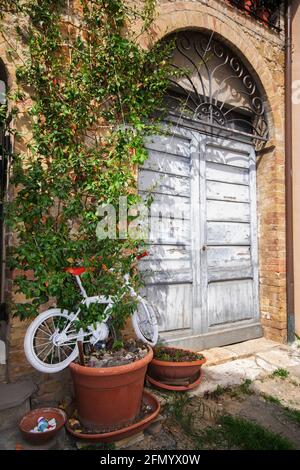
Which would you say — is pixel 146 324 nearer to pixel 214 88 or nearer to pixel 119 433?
pixel 119 433

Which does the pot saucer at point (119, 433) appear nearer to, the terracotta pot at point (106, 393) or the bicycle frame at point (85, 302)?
the terracotta pot at point (106, 393)

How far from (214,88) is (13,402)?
4.30m

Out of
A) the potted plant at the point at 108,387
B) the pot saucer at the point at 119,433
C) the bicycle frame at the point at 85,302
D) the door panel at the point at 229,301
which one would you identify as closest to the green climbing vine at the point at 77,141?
the bicycle frame at the point at 85,302

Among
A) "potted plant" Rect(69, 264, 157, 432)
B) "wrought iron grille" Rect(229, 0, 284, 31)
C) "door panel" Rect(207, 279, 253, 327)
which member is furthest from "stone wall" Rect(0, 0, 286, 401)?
"potted plant" Rect(69, 264, 157, 432)

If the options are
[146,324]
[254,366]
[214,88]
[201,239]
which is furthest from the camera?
[214,88]

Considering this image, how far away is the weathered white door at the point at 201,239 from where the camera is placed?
3.59 meters

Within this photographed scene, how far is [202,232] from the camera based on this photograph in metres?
3.93

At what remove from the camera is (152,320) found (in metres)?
2.86

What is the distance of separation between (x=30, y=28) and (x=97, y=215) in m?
1.80

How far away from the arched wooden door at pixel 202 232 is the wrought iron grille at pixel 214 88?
0.09 meters

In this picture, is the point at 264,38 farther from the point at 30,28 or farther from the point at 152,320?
the point at 152,320

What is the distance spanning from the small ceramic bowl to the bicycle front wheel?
0.93 ft

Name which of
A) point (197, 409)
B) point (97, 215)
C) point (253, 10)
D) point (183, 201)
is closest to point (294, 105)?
point (253, 10)

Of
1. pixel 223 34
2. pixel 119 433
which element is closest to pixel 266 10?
pixel 223 34
